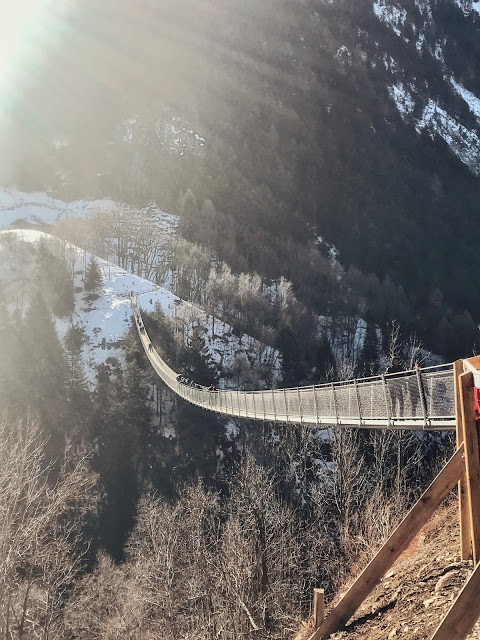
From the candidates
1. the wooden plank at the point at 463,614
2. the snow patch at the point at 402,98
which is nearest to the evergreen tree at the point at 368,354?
the wooden plank at the point at 463,614

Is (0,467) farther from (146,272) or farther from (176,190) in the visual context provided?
(176,190)

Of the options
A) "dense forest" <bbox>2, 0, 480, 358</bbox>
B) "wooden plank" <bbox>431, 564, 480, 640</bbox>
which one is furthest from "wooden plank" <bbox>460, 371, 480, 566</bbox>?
"dense forest" <bbox>2, 0, 480, 358</bbox>

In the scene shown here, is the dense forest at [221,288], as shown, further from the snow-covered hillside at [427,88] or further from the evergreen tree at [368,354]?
the snow-covered hillside at [427,88]

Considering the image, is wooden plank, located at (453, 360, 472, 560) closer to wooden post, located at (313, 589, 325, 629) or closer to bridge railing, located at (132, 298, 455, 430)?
bridge railing, located at (132, 298, 455, 430)

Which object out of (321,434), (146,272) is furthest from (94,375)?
(146,272)

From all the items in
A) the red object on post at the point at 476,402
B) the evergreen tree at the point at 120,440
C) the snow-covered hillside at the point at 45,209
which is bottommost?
the snow-covered hillside at the point at 45,209

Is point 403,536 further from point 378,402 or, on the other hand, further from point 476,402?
point 378,402
